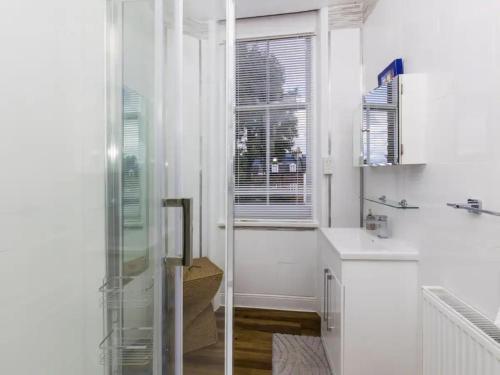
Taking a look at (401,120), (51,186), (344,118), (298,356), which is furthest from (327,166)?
(51,186)

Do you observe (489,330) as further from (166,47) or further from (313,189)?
(313,189)

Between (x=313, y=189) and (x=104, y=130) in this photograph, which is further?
(x=313, y=189)

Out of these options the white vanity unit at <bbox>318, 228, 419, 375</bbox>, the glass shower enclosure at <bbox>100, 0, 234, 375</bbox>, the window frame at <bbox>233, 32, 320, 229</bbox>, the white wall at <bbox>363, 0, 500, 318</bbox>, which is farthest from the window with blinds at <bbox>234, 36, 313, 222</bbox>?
the glass shower enclosure at <bbox>100, 0, 234, 375</bbox>

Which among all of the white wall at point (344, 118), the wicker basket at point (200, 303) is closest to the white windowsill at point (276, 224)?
the white wall at point (344, 118)

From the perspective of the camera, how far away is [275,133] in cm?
285

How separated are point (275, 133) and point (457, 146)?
1712mm

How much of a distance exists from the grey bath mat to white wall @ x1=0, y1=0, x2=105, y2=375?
1567mm

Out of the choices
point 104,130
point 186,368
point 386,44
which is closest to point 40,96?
point 104,130

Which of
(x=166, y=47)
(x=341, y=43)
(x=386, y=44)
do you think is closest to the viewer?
(x=166, y=47)

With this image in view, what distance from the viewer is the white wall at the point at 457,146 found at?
111cm

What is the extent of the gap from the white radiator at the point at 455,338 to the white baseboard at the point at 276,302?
1466 millimetres

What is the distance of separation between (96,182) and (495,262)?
1384mm

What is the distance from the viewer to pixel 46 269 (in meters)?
0.63

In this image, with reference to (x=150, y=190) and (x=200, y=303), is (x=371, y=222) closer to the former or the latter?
(x=200, y=303)
